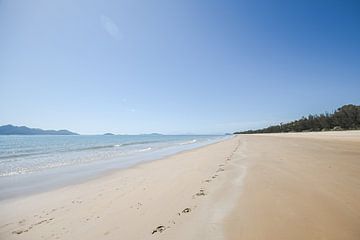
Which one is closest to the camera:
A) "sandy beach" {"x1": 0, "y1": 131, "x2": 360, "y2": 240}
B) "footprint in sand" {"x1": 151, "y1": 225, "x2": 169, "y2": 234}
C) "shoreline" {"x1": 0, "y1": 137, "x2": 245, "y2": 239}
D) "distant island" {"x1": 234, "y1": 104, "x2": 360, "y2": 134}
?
"sandy beach" {"x1": 0, "y1": 131, "x2": 360, "y2": 240}

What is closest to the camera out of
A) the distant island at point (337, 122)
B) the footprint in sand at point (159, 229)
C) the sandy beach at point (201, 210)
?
the sandy beach at point (201, 210)

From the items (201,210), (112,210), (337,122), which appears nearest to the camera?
(201,210)

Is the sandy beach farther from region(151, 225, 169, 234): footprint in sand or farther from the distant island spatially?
the distant island

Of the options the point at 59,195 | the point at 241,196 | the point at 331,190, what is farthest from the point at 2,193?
the point at 331,190

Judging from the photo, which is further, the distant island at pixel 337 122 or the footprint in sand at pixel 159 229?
the distant island at pixel 337 122

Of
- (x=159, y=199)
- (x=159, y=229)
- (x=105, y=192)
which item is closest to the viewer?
(x=159, y=229)

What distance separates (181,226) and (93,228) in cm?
196

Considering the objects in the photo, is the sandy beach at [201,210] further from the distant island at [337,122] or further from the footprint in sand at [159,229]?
the distant island at [337,122]

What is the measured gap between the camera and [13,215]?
264 inches

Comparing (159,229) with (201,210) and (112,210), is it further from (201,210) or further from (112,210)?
(112,210)

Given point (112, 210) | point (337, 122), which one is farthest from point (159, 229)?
point (337, 122)

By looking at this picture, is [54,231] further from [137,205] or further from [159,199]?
[159,199]

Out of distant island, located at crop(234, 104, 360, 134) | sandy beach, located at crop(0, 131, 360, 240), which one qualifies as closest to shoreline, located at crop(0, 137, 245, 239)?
sandy beach, located at crop(0, 131, 360, 240)

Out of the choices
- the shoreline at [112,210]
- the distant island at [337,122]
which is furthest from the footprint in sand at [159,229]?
the distant island at [337,122]
